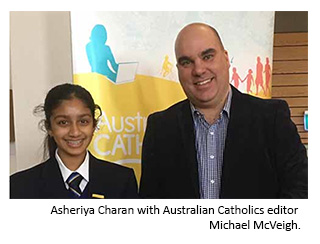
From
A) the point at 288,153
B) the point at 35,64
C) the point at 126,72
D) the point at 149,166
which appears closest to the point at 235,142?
the point at 288,153

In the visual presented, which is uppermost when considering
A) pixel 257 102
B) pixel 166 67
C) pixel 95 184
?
pixel 166 67

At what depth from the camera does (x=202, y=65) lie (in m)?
1.16

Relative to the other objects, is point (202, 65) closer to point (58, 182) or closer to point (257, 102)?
point (257, 102)

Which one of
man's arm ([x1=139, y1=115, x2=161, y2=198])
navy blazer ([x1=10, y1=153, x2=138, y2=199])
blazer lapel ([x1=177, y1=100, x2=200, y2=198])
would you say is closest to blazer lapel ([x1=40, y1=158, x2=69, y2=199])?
navy blazer ([x1=10, y1=153, x2=138, y2=199])

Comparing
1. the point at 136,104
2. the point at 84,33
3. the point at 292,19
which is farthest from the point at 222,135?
the point at 84,33

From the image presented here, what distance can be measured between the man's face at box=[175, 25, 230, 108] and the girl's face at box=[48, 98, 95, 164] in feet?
1.05

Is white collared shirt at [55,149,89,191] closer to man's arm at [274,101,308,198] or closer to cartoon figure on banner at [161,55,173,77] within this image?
cartoon figure on banner at [161,55,173,77]

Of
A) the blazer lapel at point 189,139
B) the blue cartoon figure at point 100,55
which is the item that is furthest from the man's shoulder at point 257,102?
the blue cartoon figure at point 100,55

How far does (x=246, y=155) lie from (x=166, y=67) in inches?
14.4

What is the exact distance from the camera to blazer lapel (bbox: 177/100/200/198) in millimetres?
1198

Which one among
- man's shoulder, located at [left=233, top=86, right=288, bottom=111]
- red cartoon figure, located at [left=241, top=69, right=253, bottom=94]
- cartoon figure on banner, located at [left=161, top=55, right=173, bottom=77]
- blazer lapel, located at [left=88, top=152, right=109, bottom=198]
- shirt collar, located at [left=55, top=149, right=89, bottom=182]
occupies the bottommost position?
blazer lapel, located at [left=88, top=152, right=109, bottom=198]

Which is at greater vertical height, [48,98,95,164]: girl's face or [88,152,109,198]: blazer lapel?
[48,98,95,164]: girl's face
